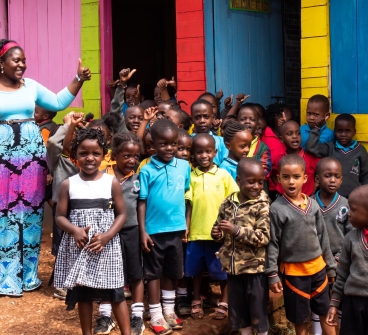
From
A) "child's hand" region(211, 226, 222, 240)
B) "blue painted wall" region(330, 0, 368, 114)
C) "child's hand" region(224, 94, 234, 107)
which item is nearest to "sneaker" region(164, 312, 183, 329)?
"child's hand" region(211, 226, 222, 240)

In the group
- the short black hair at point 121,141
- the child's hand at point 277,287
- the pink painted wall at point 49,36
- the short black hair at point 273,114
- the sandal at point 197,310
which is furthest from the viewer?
the pink painted wall at point 49,36

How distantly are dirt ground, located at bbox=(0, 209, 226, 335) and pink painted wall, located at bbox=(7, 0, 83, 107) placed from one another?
2.91 meters

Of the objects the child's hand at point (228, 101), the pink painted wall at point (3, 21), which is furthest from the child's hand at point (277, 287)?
the pink painted wall at point (3, 21)

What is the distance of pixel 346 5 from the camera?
5.46 m

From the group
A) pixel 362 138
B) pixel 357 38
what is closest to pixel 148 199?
pixel 362 138

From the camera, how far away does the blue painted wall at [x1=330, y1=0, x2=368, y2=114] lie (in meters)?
5.39

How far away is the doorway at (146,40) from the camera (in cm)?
1197

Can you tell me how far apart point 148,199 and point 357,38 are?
2.46 metres

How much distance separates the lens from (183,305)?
15.3 ft

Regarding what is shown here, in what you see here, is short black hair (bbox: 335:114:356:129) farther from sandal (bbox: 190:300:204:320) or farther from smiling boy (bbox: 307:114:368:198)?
sandal (bbox: 190:300:204:320)

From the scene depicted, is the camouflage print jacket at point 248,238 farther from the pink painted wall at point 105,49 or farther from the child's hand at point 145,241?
the pink painted wall at point 105,49

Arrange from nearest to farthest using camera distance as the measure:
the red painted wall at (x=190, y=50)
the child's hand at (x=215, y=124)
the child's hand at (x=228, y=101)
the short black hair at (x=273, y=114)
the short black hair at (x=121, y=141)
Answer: the short black hair at (x=121, y=141) < the child's hand at (x=215, y=124) < the short black hair at (x=273, y=114) < the child's hand at (x=228, y=101) < the red painted wall at (x=190, y=50)

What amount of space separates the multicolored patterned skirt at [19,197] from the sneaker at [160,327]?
1314 mm

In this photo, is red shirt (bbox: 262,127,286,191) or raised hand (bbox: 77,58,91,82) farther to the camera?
red shirt (bbox: 262,127,286,191)
